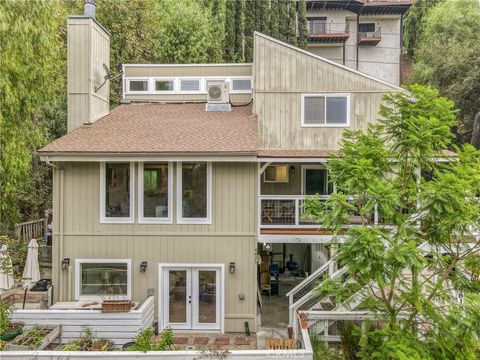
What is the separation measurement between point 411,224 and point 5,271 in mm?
10515

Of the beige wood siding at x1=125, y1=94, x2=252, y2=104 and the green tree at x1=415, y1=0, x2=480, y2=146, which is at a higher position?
the green tree at x1=415, y1=0, x2=480, y2=146

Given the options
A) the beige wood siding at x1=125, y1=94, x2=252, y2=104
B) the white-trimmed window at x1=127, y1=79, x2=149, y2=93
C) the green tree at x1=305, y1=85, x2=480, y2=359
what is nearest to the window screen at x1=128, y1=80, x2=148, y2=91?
the white-trimmed window at x1=127, y1=79, x2=149, y2=93

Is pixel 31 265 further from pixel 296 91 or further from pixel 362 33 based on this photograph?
pixel 362 33

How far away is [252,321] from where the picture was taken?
1052cm

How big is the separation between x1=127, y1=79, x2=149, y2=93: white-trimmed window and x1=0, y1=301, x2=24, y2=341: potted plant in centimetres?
911

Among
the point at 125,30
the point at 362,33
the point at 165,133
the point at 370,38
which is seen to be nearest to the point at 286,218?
the point at 165,133

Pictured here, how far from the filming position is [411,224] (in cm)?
708

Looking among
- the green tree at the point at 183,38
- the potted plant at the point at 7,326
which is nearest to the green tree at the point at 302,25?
the green tree at the point at 183,38

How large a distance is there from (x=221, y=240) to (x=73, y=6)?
23018 millimetres

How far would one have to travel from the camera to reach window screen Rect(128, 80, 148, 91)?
Result: 15055 millimetres

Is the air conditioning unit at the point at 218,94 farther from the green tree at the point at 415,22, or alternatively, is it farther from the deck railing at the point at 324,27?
the green tree at the point at 415,22

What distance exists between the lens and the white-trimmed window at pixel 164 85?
49.3 ft

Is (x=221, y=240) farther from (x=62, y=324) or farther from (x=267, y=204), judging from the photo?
(x=62, y=324)

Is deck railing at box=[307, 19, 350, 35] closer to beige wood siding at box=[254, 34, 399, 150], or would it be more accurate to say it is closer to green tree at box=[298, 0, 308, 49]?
green tree at box=[298, 0, 308, 49]
